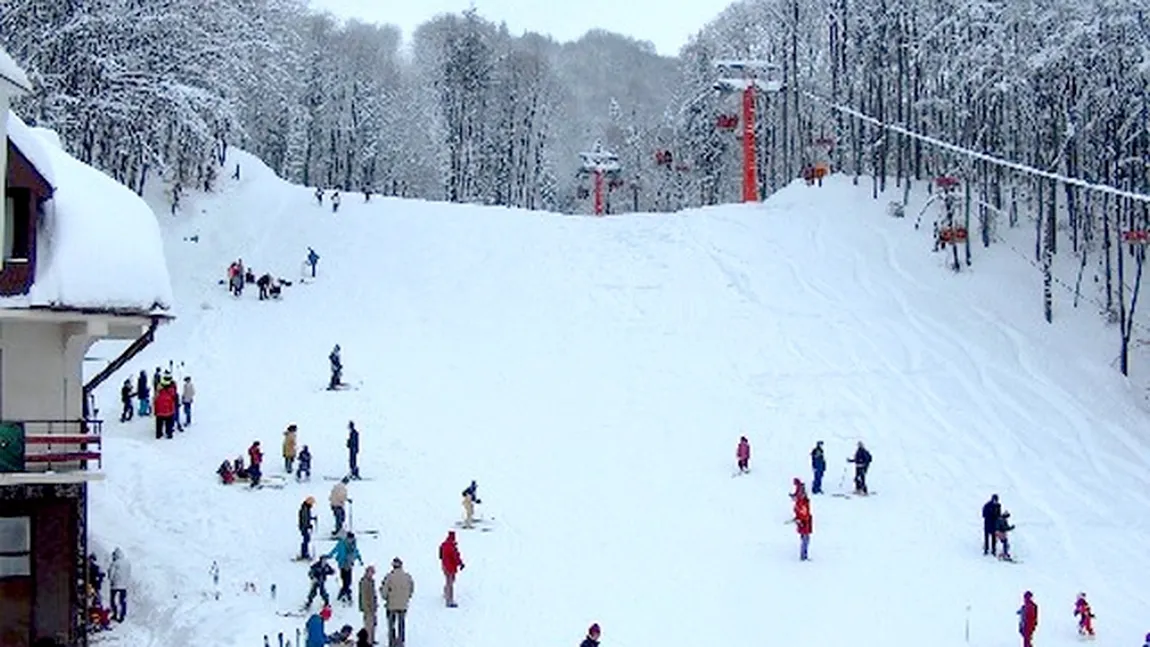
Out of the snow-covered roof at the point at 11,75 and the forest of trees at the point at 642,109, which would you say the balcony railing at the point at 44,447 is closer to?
the snow-covered roof at the point at 11,75

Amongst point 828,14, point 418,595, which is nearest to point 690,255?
point 828,14

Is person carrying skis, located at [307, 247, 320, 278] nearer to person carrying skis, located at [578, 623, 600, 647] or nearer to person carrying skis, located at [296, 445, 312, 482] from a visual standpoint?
person carrying skis, located at [296, 445, 312, 482]

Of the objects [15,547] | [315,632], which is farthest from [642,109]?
[315,632]

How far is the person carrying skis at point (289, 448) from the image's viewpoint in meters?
29.7

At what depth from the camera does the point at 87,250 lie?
2162cm

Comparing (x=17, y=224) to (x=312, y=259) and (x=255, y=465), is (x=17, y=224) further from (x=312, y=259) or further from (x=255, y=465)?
(x=312, y=259)

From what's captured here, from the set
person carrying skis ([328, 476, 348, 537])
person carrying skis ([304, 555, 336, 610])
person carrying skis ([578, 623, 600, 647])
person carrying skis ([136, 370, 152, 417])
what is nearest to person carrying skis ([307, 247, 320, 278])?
person carrying skis ([136, 370, 152, 417])

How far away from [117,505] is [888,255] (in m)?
32.5

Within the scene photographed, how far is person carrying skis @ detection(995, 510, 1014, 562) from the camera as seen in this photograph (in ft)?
85.8

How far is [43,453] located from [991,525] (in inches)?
666

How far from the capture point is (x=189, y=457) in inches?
1198

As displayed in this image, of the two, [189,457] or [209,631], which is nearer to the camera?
[209,631]

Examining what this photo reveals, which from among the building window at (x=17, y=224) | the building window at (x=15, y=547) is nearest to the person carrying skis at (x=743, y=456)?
the building window at (x=15, y=547)

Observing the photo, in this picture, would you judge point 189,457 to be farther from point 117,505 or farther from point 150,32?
point 150,32
